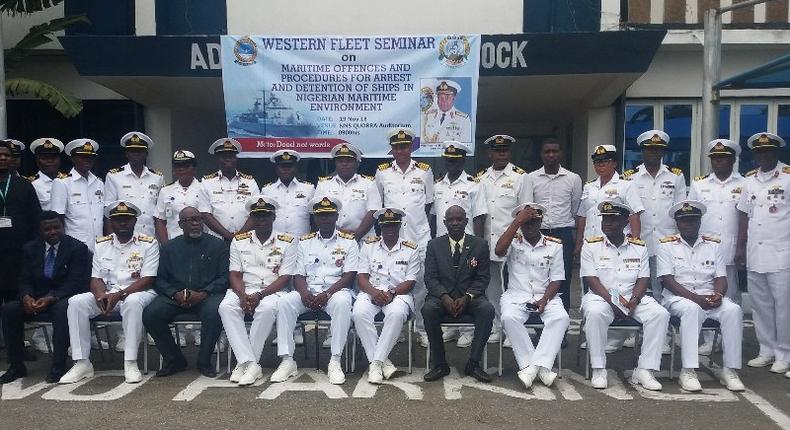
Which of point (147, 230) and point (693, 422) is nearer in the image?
point (693, 422)

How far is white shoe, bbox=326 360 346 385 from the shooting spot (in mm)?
5363

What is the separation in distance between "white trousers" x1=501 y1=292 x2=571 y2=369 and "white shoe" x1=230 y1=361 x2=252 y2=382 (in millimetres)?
2008

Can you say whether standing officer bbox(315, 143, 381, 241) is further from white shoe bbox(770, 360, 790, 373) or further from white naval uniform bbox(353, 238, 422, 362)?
white shoe bbox(770, 360, 790, 373)

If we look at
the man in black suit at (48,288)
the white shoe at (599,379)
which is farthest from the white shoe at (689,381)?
the man in black suit at (48,288)

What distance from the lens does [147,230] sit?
6.75 metres

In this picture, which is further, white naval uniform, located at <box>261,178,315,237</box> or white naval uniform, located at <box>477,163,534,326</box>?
white naval uniform, located at <box>261,178,315,237</box>

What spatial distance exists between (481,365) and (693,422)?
64.9 inches

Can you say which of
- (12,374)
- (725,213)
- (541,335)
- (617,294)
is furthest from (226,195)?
(725,213)

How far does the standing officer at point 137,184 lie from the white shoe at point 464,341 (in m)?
3.05

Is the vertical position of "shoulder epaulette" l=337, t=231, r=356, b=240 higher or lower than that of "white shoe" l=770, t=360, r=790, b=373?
higher

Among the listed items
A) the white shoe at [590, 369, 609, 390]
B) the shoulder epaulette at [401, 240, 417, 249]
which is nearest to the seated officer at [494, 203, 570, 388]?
the white shoe at [590, 369, 609, 390]

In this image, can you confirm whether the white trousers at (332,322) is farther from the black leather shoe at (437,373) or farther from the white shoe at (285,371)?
the black leather shoe at (437,373)

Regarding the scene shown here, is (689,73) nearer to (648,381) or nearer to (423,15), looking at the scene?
(423,15)

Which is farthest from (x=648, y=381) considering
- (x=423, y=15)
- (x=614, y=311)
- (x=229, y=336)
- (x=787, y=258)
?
(x=423, y=15)
